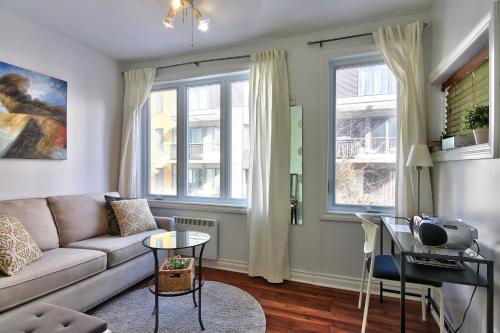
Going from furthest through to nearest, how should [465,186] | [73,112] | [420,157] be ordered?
[73,112] < [420,157] < [465,186]

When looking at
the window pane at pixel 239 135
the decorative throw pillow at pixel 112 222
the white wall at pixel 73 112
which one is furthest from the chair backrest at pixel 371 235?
the white wall at pixel 73 112

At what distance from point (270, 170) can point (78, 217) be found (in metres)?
2.01

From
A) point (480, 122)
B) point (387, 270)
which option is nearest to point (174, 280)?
point (387, 270)

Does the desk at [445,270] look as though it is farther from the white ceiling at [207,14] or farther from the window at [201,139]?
the white ceiling at [207,14]

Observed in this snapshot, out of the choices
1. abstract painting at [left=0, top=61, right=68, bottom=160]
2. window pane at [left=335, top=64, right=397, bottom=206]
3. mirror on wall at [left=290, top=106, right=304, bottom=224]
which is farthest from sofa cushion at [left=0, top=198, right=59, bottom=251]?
window pane at [left=335, top=64, right=397, bottom=206]

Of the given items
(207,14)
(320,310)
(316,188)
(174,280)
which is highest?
(207,14)

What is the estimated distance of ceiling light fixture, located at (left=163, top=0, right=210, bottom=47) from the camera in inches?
77.8

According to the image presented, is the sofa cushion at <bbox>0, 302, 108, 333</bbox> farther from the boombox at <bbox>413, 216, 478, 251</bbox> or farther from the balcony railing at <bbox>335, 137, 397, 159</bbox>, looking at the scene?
the balcony railing at <bbox>335, 137, 397, 159</bbox>

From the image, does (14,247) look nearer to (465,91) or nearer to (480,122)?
(480,122)

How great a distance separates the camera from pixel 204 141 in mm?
3361

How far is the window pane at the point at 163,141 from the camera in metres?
3.52

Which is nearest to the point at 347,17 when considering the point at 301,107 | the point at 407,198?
the point at 301,107

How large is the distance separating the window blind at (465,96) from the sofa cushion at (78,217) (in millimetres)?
3343

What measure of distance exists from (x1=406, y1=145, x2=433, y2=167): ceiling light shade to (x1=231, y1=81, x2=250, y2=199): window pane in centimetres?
169
